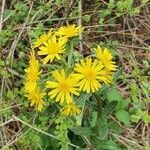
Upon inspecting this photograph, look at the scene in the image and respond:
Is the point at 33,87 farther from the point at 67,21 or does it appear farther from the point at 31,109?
the point at 67,21

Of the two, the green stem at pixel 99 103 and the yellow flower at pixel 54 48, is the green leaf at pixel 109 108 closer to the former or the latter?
the green stem at pixel 99 103

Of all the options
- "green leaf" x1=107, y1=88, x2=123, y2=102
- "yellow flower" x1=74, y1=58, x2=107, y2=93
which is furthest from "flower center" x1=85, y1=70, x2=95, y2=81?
"green leaf" x1=107, y1=88, x2=123, y2=102

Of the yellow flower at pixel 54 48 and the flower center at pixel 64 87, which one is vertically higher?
the yellow flower at pixel 54 48

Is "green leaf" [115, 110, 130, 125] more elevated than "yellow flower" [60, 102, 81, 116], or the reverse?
"yellow flower" [60, 102, 81, 116]

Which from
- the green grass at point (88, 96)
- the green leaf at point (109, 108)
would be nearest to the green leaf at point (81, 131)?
the green grass at point (88, 96)

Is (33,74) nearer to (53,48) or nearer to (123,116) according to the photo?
(53,48)

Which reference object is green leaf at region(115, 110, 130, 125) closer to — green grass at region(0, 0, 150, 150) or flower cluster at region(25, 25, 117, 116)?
green grass at region(0, 0, 150, 150)
